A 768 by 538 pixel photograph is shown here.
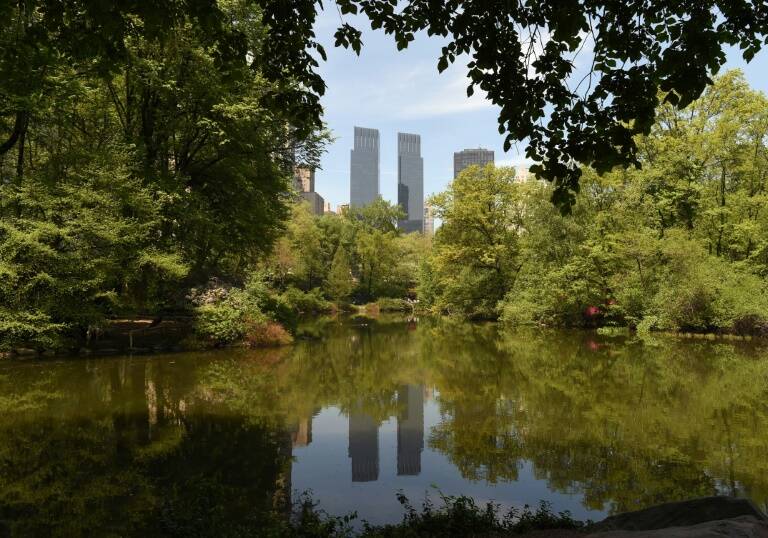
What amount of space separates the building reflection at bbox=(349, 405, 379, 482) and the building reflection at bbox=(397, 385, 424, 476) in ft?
1.35

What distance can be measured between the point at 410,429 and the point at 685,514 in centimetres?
609

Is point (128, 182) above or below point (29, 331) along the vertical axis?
above

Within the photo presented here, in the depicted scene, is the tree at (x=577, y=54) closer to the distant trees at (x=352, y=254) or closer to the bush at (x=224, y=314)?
the bush at (x=224, y=314)

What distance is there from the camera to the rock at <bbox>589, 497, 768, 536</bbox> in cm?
420

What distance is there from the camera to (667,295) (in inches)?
984

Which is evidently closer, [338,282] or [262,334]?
[262,334]

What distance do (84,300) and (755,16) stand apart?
59.6 feet

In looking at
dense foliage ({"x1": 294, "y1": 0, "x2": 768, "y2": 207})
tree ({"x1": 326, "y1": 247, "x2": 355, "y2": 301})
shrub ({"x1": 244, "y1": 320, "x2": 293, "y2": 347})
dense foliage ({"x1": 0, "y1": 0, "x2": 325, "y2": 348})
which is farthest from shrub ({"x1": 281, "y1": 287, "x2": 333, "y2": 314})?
dense foliage ({"x1": 294, "y1": 0, "x2": 768, "y2": 207})

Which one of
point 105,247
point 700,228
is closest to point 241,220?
point 105,247

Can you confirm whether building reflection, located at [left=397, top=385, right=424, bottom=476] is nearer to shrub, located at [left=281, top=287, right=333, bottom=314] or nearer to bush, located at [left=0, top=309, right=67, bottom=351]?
bush, located at [left=0, top=309, right=67, bottom=351]

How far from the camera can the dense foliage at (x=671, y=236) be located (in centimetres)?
2447

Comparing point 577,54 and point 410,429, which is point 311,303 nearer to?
point 410,429

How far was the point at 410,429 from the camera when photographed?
10.0 meters

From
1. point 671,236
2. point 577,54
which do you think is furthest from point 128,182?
point 671,236
